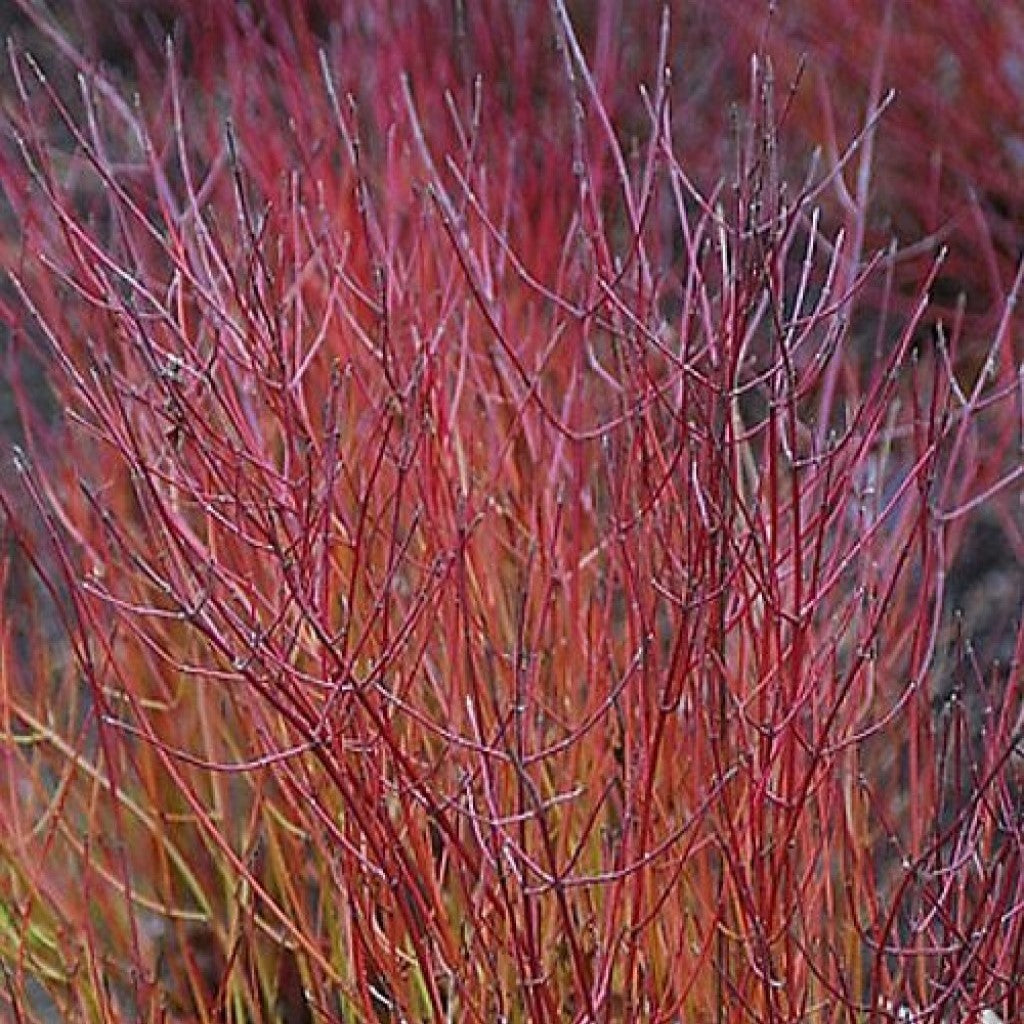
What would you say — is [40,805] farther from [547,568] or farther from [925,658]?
[925,658]

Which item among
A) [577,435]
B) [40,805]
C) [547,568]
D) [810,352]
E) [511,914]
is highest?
[577,435]

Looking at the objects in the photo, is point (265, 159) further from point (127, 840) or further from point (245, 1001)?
point (245, 1001)

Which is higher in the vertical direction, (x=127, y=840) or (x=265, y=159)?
(x=265, y=159)

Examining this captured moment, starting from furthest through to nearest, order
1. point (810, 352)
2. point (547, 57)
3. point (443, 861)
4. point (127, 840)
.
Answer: point (547, 57) < point (810, 352) < point (127, 840) < point (443, 861)

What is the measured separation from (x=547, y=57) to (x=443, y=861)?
3088mm

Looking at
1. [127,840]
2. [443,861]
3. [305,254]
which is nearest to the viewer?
[443,861]

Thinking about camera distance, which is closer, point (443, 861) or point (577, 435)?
point (443, 861)

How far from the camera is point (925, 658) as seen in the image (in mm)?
1938

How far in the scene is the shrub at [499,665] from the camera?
1.84 m

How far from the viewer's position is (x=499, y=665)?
2.24m

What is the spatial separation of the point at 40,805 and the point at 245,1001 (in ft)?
2.41

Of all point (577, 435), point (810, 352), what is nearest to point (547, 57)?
point (810, 352)

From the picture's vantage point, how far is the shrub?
72.5 inches

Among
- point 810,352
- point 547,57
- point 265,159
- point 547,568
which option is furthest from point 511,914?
point 547,57
